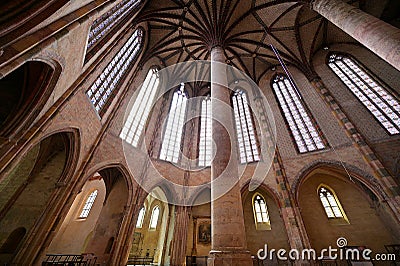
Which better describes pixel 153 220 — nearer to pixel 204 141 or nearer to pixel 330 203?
pixel 204 141

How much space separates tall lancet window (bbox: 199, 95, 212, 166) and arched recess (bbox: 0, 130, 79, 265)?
7.76 meters

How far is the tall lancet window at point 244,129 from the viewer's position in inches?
450

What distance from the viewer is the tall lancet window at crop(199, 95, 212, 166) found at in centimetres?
1278

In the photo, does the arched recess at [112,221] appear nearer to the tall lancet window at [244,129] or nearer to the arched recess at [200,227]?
the arched recess at [200,227]

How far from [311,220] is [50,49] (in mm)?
13401

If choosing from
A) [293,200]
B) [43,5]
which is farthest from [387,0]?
[43,5]

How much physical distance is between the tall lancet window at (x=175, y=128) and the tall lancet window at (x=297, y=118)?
289 inches

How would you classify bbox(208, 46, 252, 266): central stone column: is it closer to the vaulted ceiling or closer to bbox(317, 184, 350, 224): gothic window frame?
the vaulted ceiling

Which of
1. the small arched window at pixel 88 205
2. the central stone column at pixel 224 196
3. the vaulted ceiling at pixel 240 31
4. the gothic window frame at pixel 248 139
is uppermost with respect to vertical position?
the vaulted ceiling at pixel 240 31

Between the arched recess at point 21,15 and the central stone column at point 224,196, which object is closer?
the arched recess at point 21,15

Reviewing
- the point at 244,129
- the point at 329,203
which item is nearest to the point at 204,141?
the point at 244,129

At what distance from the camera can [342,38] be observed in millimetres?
12602

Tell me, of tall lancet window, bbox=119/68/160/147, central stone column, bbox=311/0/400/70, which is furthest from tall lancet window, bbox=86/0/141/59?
central stone column, bbox=311/0/400/70

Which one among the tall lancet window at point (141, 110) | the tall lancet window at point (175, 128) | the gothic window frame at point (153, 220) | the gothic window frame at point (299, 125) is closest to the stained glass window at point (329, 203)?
the gothic window frame at point (299, 125)
